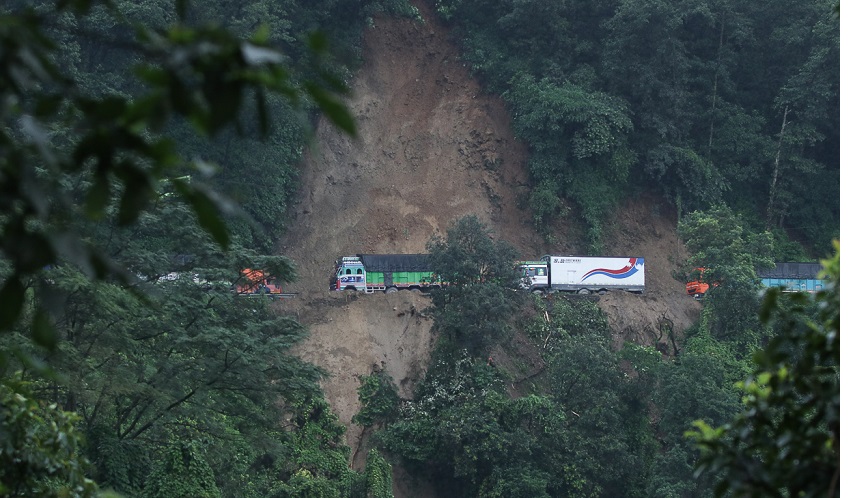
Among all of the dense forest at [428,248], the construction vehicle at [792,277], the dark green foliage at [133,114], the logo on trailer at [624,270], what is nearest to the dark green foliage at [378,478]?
the dense forest at [428,248]

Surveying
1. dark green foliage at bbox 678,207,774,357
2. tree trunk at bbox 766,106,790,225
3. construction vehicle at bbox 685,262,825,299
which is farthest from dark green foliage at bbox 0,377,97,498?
tree trunk at bbox 766,106,790,225

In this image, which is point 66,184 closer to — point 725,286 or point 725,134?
point 725,286

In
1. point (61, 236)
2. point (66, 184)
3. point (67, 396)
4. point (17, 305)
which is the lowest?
point (67, 396)

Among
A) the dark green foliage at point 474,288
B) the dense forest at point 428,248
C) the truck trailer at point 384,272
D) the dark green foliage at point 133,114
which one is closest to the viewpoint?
the dark green foliage at point 133,114

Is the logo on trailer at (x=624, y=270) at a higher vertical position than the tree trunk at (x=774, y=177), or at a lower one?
lower

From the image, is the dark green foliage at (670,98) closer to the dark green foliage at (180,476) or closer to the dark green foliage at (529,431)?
the dark green foliage at (529,431)

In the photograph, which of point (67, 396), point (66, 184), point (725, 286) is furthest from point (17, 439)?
point (725, 286)

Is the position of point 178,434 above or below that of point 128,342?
below

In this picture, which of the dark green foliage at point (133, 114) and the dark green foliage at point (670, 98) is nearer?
the dark green foliage at point (133, 114)

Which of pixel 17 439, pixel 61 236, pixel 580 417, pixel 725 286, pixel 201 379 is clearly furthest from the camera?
pixel 725 286
